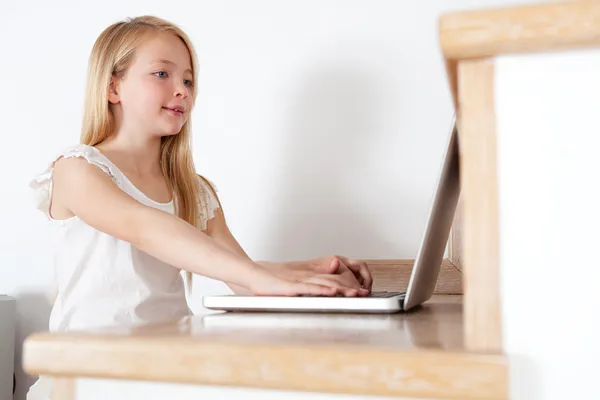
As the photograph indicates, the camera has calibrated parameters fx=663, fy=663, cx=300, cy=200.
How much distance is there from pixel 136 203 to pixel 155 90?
Result: 15.3 inches

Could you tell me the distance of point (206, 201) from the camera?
1.43 metres

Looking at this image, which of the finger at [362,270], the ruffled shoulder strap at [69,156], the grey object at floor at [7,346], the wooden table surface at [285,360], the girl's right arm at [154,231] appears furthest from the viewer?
the grey object at floor at [7,346]

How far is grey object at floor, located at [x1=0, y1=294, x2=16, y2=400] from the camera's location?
159 centimetres

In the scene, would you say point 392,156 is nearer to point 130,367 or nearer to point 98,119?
point 98,119

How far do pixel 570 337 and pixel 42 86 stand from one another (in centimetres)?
165

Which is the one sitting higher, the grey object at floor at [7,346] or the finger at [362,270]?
the finger at [362,270]

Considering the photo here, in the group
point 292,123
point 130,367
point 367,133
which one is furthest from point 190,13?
point 130,367

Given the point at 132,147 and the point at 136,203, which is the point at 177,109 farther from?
the point at 136,203

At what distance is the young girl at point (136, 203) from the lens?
0.92 meters

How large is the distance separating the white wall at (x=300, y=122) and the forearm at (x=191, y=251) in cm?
62

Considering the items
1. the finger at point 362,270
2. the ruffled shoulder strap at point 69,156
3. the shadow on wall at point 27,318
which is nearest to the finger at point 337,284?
the finger at point 362,270

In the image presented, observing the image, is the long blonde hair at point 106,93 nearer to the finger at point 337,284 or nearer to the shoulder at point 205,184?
the shoulder at point 205,184

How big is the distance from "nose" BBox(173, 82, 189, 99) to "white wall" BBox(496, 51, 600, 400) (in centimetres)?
105

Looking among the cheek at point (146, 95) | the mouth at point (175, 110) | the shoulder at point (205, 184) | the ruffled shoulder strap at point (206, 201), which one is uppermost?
the cheek at point (146, 95)
